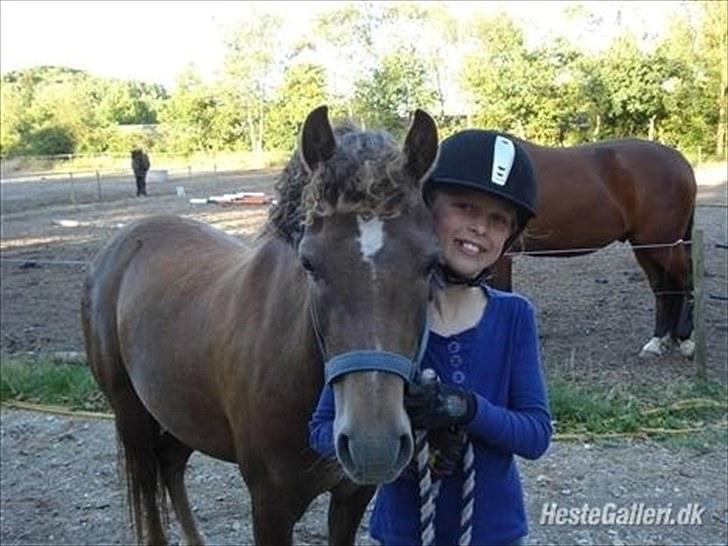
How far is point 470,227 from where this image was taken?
1.54m

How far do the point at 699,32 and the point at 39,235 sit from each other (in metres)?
20.7

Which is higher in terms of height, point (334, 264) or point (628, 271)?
point (334, 264)

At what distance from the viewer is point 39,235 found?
13.1m

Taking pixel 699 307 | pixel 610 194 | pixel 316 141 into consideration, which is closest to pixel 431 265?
pixel 316 141

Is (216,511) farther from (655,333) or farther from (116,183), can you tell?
(116,183)

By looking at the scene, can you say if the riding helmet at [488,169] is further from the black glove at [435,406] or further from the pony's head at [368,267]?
the black glove at [435,406]

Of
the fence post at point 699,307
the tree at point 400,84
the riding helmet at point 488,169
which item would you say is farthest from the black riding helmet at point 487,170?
the tree at point 400,84

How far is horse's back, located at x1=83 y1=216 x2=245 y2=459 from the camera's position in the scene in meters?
2.55

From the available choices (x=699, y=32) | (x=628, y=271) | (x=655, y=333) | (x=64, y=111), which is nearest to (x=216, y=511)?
(x=655, y=333)

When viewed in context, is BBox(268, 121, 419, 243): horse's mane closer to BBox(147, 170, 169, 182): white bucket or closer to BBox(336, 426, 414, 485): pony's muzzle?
BBox(336, 426, 414, 485): pony's muzzle

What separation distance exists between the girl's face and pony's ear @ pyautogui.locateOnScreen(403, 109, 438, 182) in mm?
62

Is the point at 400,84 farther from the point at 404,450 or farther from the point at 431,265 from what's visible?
the point at 404,450

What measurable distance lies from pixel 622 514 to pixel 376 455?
251 cm

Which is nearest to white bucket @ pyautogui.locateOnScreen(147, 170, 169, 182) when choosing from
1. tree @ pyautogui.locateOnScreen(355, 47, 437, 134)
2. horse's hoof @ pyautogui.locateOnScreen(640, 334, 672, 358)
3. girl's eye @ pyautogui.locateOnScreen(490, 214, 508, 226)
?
tree @ pyautogui.locateOnScreen(355, 47, 437, 134)
